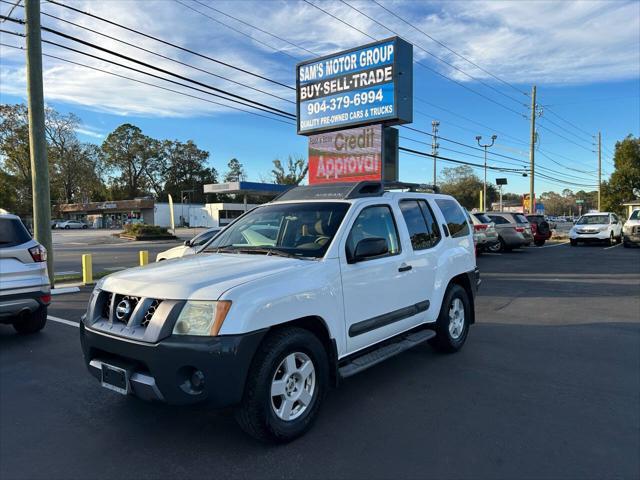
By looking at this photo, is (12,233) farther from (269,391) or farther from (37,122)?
(37,122)

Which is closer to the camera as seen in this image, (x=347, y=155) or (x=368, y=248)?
(x=368, y=248)

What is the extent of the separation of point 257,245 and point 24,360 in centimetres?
335

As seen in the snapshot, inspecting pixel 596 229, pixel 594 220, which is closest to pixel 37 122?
pixel 596 229

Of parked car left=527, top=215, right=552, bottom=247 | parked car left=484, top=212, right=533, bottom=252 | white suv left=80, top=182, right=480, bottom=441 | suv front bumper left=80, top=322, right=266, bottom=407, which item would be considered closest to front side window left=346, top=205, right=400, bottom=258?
white suv left=80, top=182, right=480, bottom=441

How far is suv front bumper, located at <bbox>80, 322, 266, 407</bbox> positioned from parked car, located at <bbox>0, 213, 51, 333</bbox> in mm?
3762

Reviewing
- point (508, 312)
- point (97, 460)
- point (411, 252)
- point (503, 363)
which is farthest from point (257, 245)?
point (508, 312)

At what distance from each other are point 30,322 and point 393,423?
5.46 meters

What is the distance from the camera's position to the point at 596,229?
22625mm

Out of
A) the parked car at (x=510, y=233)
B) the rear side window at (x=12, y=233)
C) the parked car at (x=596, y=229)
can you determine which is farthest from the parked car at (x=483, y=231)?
the rear side window at (x=12, y=233)

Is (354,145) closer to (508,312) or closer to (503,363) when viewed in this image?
(508,312)

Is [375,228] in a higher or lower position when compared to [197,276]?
higher

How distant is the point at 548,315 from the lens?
7.52 meters

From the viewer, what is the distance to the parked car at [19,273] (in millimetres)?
5703

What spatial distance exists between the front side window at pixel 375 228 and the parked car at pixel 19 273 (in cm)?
455
